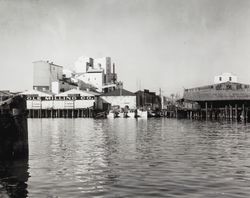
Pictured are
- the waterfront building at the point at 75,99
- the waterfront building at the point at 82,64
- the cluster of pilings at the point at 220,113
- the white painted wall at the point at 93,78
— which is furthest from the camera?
the waterfront building at the point at 82,64

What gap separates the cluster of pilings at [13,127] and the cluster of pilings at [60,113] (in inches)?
3219

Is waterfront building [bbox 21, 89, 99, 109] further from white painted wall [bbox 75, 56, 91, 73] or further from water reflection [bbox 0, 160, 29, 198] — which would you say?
water reflection [bbox 0, 160, 29, 198]

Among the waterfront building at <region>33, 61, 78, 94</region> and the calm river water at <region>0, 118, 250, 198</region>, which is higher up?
the waterfront building at <region>33, 61, 78, 94</region>

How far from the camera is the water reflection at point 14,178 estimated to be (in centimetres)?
1100

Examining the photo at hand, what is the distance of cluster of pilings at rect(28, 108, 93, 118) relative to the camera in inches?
3885

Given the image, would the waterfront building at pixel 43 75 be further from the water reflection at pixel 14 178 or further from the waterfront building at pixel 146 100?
the water reflection at pixel 14 178

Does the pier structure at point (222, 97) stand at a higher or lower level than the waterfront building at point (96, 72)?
lower

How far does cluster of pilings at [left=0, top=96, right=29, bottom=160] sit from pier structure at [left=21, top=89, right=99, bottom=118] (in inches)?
3234

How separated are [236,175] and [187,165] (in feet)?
8.83

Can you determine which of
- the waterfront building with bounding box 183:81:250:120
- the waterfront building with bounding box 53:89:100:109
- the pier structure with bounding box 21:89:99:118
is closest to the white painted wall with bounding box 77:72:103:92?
the pier structure with bounding box 21:89:99:118

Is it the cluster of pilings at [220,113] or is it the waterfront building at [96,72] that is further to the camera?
the waterfront building at [96,72]

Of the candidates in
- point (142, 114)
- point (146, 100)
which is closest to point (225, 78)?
point (142, 114)

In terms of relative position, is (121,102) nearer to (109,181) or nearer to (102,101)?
(102,101)

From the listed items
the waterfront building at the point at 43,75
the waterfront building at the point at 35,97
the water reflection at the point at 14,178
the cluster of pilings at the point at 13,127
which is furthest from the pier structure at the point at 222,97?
the water reflection at the point at 14,178
